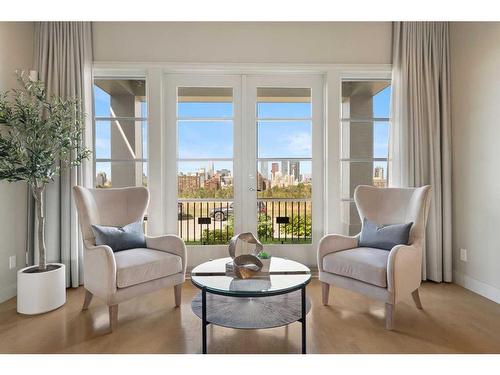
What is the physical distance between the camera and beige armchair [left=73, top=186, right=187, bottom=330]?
2219 millimetres

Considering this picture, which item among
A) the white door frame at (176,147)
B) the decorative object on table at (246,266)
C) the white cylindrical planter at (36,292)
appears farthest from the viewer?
the white door frame at (176,147)

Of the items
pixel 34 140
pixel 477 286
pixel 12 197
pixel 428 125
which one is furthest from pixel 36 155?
pixel 477 286

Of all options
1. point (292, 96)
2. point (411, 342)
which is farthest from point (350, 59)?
point (411, 342)

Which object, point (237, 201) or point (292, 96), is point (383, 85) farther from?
point (237, 201)

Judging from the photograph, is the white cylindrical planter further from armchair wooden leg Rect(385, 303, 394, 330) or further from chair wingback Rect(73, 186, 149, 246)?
armchair wooden leg Rect(385, 303, 394, 330)

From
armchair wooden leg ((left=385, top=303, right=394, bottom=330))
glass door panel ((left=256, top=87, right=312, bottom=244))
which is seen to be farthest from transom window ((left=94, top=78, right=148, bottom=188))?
armchair wooden leg ((left=385, top=303, right=394, bottom=330))

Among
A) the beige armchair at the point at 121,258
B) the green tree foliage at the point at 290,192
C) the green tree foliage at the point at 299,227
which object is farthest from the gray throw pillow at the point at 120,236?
the green tree foliage at the point at 299,227

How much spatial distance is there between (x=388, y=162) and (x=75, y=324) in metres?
3.37

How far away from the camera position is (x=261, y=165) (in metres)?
3.54

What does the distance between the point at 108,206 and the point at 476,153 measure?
3.52 metres

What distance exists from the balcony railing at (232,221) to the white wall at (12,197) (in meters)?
1.53

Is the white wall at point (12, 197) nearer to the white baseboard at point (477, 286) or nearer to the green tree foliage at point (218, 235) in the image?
the green tree foliage at point (218, 235)

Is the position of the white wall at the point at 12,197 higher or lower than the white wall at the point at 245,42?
lower

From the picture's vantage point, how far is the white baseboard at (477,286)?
2754 millimetres
